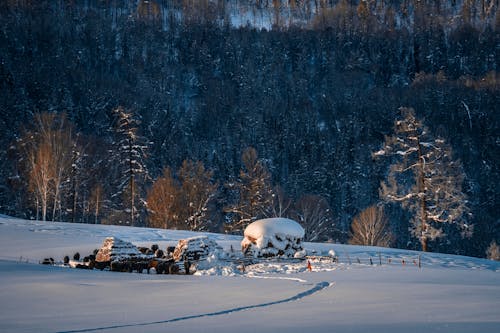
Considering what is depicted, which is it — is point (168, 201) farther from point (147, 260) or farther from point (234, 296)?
point (234, 296)

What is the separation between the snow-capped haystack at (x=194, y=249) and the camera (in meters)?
25.1

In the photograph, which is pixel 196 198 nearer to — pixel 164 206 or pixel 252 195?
pixel 164 206

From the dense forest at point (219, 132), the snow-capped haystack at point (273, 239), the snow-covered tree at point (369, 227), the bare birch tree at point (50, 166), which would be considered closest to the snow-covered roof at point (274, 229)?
the snow-capped haystack at point (273, 239)

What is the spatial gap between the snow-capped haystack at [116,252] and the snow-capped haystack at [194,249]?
1799 mm

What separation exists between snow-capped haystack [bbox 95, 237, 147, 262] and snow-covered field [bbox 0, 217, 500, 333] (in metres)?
4.86

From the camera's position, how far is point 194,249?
83.5 feet

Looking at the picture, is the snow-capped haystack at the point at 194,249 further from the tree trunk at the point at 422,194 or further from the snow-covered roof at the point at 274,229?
the tree trunk at the point at 422,194

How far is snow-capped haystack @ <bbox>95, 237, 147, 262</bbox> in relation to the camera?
2394 cm

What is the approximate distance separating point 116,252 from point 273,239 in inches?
311

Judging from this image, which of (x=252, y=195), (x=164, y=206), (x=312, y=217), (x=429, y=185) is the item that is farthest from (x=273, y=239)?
(x=312, y=217)

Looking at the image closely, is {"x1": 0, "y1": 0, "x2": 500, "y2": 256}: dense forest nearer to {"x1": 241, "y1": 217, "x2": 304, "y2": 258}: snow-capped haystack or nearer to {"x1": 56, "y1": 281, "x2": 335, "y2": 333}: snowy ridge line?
{"x1": 241, "y1": 217, "x2": 304, "y2": 258}: snow-capped haystack

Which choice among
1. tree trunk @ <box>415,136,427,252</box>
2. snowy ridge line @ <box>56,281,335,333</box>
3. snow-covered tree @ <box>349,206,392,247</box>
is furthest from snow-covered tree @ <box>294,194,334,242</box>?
snowy ridge line @ <box>56,281,335,333</box>

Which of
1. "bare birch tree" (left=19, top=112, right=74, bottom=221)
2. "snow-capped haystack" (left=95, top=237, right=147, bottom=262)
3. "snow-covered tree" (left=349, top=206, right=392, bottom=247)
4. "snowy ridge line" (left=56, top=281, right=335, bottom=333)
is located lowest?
"snowy ridge line" (left=56, top=281, right=335, bottom=333)

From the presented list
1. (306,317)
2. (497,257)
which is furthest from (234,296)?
(497,257)
